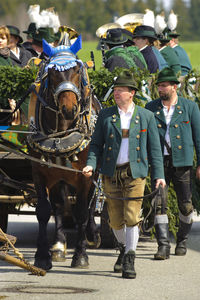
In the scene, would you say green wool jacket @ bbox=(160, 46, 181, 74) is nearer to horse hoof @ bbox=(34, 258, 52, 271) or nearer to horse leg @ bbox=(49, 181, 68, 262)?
horse leg @ bbox=(49, 181, 68, 262)

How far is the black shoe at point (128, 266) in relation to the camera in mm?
7059

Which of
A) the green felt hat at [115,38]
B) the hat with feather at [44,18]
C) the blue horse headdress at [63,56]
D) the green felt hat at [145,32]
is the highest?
the hat with feather at [44,18]

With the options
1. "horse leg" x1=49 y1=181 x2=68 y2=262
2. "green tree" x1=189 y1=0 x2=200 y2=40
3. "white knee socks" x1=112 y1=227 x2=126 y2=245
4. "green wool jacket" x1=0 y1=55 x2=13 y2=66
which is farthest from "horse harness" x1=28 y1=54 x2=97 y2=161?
"green tree" x1=189 y1=0 x2=200 y2=40

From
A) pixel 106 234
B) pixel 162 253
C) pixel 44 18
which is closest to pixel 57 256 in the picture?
pixel 106 234

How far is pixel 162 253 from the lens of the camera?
27.0 feet

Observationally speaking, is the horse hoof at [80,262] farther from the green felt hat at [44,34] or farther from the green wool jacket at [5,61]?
the green felt hat at [44,34]

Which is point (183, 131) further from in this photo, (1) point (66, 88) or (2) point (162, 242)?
(1) point (66, 88)

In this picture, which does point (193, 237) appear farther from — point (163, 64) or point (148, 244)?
point (163, 64)

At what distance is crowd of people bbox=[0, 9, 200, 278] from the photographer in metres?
7.21

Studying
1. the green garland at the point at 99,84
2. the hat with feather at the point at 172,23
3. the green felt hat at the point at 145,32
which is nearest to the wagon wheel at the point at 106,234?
the green garland at the point at 99,84

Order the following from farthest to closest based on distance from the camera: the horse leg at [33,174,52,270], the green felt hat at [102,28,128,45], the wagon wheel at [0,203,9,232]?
1. the green felt hat at [102,28,128,45]
2. the wagon wheel at [0,203,9,232]
3. the horse leg at [33,174,52,270]

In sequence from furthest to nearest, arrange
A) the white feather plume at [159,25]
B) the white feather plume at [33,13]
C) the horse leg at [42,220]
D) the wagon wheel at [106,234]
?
the white feather plume at [159,25] → the white feather plume at [33,13] → the wagon wheel at [106,234] → the horse leg at [42,220]

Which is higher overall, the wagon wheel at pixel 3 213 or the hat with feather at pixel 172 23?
the hat with feather at pixel 172 23

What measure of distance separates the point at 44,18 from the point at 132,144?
515cm
